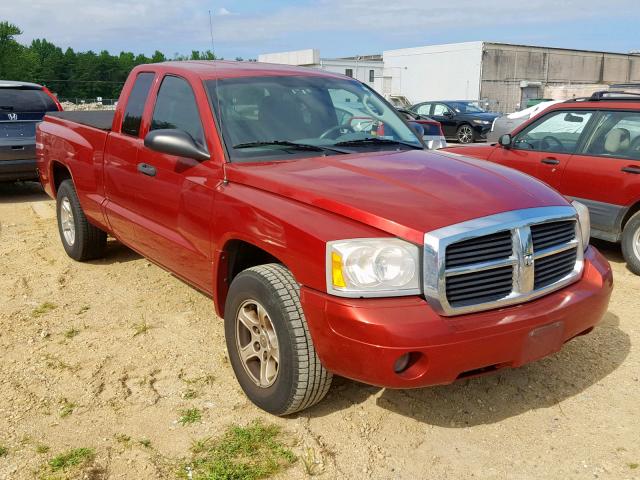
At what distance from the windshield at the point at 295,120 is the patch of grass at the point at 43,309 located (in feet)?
7.55

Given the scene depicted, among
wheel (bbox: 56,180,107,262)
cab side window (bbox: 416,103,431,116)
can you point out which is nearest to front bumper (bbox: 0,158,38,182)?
wheel (bbox: 56,180,107,262)

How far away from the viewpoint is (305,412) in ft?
11.0

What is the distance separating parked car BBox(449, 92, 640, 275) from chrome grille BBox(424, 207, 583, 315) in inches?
123

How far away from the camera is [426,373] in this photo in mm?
2709

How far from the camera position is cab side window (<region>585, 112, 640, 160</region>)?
590 centimetres

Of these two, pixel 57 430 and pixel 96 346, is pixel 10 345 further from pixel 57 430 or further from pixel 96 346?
pixel 57 430

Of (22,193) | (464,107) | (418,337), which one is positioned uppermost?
(464,107)

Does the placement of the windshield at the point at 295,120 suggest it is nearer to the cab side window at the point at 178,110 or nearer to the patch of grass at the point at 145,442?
the cab side window at the point at 178,110

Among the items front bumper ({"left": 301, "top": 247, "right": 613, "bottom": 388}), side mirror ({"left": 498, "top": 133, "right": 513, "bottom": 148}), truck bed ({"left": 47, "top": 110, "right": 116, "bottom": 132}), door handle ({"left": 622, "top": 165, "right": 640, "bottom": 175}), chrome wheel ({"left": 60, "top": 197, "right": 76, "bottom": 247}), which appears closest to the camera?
front bumper ({"left": 301, "top": 247, "right": 613, "bottom": 388})

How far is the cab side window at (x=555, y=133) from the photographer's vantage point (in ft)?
21.2

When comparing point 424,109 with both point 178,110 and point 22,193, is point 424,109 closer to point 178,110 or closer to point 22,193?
point 22,193

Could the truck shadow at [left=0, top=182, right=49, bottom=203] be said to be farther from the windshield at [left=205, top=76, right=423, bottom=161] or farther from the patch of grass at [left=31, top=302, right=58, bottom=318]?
the windshield at [left=205, top=76, right=423, bottom=161]

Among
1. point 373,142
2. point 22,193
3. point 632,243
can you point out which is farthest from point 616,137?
point 22,193

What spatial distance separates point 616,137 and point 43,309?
550 cm
